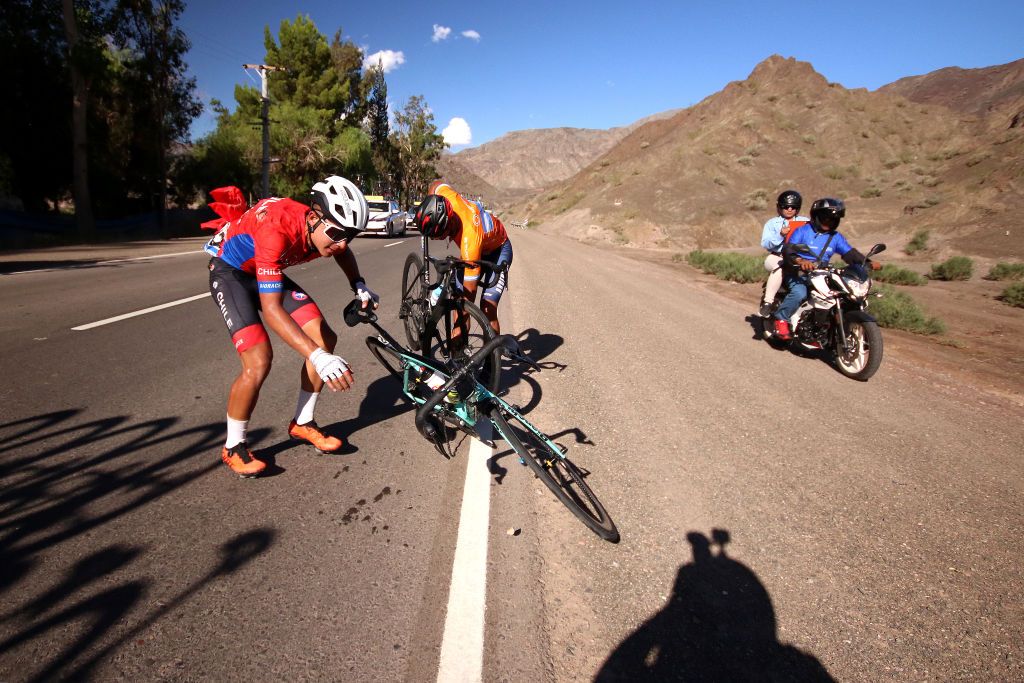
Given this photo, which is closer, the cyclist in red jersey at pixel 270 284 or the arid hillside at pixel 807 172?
the cyclist in red jersey at pixel 270 284

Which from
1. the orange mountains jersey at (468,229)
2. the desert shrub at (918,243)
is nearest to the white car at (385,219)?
the orange mountains jersey at (468,229)

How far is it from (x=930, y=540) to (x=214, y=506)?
393 cm

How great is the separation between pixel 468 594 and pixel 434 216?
2.86 m

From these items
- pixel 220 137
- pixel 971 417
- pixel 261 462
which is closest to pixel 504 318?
pixel 261 462

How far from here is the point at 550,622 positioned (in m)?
2.12

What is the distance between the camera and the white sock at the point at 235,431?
309cm

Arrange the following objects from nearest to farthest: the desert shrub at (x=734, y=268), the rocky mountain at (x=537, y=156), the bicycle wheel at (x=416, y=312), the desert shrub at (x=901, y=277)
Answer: the bicycle wheel at (x=416, y=312)
the desert shrub at (x=901, y=277)
the desert shrub at (x=734, y=268)
the rocky mountain at (x=537, y=156)

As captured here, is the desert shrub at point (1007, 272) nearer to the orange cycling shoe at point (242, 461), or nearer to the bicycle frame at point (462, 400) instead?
the bicycle frame at point (462, 400)

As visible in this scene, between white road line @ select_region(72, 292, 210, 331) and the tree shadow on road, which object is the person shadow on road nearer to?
the tree shadow on road

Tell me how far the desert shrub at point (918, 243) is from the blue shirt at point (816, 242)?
16092 mm

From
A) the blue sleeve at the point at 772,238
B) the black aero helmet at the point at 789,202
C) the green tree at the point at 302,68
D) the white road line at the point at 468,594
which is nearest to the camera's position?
the white road line at the point at 468,594

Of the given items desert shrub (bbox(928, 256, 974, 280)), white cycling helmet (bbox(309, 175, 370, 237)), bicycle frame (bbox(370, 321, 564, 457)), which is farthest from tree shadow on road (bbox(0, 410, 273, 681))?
desert shrub (bbox(928, 256, 974, 280))

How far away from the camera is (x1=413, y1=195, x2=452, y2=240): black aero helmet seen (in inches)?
161

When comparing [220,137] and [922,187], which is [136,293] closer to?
[220,137]
